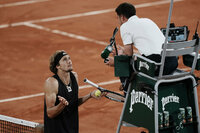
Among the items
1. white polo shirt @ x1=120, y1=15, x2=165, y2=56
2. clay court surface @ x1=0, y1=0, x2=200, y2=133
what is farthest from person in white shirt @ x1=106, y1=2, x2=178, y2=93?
clay court surface @ x1=0, y1=0, x2=200, y2=133

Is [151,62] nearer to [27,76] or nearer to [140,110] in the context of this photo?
[140,110]

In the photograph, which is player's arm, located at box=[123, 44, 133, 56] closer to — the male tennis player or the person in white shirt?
the person in white shirt

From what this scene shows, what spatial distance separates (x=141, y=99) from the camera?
7.36 m

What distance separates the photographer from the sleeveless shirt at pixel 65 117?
7.57 meters

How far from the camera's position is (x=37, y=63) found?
1320 centimetres

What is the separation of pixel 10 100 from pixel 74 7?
6825 mm

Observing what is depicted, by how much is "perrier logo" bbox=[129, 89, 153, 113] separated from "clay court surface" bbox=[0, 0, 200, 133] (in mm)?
2272

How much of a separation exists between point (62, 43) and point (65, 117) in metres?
6.96

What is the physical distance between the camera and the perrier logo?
283 inches

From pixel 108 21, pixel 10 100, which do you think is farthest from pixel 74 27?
pixel 10 100

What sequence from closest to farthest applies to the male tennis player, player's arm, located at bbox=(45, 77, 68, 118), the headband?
player's arm, located at bbox=(45, 77, 68, 118) → the male tennis player → the headband

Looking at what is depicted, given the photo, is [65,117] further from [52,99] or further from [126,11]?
[126,11]

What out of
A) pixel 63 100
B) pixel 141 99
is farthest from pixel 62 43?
pixel 63 100

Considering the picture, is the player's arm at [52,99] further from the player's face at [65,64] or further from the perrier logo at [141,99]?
the perrier logo at [141,99]
